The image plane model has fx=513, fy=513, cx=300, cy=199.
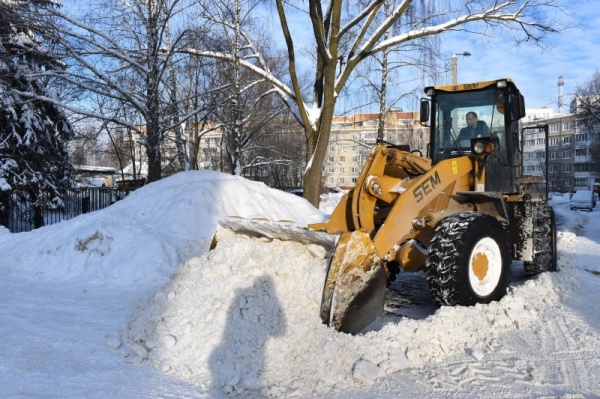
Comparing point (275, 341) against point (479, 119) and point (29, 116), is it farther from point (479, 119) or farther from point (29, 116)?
point (29, 116)

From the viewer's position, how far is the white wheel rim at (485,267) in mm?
5575

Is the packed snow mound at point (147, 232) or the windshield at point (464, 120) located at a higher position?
the windshield at point (464, 120)

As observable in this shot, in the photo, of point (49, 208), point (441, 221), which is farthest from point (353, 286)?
point (49, 208)

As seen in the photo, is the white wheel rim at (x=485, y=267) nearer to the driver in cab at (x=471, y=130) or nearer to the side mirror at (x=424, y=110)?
the driver in cab at (x=471, y=130)

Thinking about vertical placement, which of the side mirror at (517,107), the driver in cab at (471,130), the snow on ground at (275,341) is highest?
the side mirror at (517,107)

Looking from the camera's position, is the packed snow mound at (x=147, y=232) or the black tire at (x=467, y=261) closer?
the black tire at (x=467, y=261)

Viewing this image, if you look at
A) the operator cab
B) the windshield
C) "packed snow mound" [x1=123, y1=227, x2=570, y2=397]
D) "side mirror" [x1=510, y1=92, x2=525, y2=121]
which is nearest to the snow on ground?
"packed snow mound" [x1=123, y1=227, x2=570, y2=397]

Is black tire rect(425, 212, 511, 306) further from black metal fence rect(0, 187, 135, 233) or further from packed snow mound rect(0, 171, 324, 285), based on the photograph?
black metal fence rect(0, 187, 135, 233)

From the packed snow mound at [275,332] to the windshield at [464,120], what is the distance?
2611mm

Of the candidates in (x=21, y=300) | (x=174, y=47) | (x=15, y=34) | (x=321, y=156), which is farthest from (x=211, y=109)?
(x=21, y=300)

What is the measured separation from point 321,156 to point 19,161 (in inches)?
358

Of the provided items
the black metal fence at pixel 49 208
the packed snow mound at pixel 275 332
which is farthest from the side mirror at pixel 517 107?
the black metal fence at pixel 49 208

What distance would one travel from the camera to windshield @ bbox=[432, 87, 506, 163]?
727cm

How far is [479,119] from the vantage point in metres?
7.34
